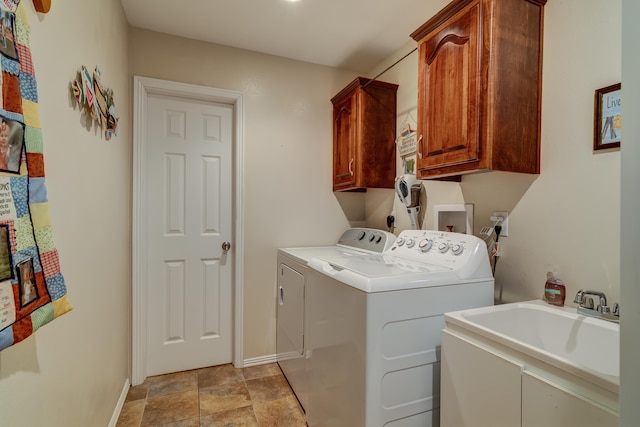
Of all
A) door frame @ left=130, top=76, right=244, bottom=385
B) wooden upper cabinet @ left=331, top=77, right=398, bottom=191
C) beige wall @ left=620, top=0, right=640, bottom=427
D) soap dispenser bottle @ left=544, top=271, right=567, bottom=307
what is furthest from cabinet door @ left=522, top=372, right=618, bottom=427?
door frame @ left=130, top=76, right=244, bottom=385

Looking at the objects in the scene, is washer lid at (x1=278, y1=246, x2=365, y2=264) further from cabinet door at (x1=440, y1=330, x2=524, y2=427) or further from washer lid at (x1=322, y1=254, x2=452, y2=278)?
cabinet door at (x1=440, y1=330, x2=524, y2=427)

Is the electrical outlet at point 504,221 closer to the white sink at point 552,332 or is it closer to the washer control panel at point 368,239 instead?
the white sink at point 552,332

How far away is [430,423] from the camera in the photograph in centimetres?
135

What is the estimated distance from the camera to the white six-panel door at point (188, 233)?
2293 mm

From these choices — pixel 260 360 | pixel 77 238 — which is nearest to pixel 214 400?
pixel 260 360

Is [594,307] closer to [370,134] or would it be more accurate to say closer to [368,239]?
[368,239]

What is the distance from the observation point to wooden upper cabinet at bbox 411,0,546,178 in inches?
52.3

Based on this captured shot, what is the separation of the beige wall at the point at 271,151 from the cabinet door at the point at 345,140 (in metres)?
0.10

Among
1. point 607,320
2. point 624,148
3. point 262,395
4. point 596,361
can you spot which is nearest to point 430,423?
point 596,361

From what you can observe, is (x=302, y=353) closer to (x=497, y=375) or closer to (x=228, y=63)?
(x=497, y=375)

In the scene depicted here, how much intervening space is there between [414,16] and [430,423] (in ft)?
A: 7.49

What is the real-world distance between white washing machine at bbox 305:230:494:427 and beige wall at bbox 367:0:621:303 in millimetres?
210

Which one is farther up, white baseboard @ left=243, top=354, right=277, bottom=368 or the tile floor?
white baseboard @ left=243, top=354, right=277, bottom=368

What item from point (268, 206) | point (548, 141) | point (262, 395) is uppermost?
point (548, 141)
